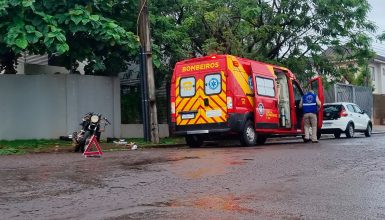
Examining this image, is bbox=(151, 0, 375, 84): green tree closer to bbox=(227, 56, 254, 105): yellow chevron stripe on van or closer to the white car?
the white car

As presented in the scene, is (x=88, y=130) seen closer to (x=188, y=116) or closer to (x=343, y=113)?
(x=188, y=116)

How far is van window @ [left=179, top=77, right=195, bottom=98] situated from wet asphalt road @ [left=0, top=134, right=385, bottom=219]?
4.68 m

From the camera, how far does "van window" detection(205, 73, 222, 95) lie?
14.8 metres

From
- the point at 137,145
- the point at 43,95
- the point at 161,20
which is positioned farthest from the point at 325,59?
the point at 43,95

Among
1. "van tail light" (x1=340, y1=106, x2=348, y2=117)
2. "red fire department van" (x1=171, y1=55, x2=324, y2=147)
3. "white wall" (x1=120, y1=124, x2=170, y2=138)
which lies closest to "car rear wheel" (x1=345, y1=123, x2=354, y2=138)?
"van tail light" (x1=340, y1=106, x2=348, y2=117)

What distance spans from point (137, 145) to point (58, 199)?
9301 millimetres

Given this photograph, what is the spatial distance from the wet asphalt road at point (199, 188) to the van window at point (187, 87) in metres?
4.68

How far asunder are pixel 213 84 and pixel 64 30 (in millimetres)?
4706

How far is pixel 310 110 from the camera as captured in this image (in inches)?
667

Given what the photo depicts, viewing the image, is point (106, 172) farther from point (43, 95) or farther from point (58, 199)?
point (43, 95)

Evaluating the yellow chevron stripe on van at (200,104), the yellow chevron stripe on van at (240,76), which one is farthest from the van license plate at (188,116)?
the yellow chevron stripe on van at (240,76)

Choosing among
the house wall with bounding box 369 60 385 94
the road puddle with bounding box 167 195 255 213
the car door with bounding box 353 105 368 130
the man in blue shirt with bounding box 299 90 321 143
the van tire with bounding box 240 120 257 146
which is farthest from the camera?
the house wall with bounding box 369 60 385 94

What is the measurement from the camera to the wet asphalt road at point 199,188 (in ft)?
17.9

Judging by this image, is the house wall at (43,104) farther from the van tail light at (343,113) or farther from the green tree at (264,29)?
the van tail light at (343,113)
